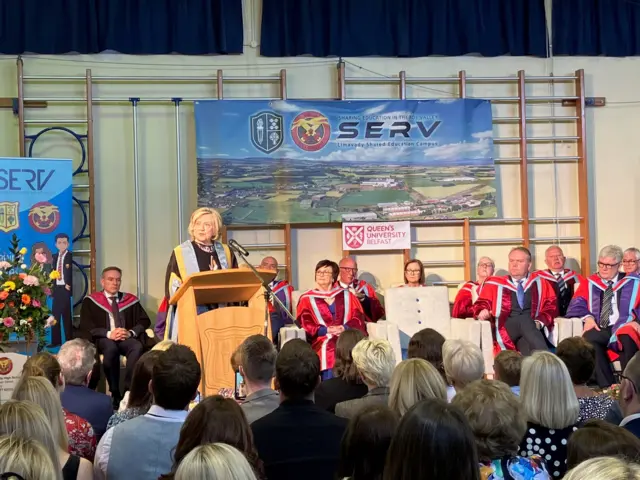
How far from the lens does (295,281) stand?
24.9 ft

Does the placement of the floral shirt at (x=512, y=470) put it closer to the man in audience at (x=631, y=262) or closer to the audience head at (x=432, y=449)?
the audience head at (x=432, y=449)

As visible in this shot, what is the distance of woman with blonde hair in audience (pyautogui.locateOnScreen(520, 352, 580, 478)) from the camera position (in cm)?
253

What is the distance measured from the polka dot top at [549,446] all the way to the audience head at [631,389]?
0.21 meters

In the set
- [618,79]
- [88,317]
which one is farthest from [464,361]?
[618,79]

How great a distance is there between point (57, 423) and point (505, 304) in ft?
16.7

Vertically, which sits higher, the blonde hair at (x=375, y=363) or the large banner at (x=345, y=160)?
the large banner at (x=345, y=160)

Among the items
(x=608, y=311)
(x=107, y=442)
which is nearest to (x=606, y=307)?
(x=608, y=311)

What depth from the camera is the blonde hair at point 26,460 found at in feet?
4.71

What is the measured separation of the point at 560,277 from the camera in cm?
716

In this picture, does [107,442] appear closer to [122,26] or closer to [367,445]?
[367,445]

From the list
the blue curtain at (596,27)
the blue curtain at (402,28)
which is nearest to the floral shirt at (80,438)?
the blue curtain at (402,28)

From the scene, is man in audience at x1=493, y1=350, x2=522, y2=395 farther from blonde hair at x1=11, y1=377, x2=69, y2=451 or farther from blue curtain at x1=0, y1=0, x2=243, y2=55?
blue curtain at x1=0, y1=0, x2=243, y2=55

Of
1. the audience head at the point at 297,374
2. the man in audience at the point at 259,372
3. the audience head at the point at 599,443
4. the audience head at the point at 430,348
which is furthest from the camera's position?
the audience head at the point at 430,348

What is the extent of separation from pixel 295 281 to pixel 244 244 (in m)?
0.54
